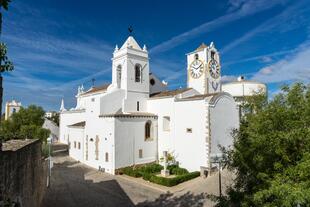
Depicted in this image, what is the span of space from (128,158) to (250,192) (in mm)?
18278

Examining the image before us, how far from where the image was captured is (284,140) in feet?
25.8

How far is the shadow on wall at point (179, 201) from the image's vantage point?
17.2 metres

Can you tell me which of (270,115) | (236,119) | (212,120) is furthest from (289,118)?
(236,119)

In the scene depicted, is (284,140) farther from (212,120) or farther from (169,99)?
(169,99)

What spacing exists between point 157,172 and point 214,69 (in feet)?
48.6

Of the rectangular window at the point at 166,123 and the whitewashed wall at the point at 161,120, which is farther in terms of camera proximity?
the rectangular window at the point at 166,123

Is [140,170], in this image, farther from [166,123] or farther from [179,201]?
[179,201]

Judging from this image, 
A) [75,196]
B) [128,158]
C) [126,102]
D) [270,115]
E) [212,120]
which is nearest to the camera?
[270,115]

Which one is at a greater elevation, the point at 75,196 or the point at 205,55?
the point at 205,55

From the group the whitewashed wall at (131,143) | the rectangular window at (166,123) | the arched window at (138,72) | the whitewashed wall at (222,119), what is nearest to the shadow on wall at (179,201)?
the whitewashed wall at (222,119)

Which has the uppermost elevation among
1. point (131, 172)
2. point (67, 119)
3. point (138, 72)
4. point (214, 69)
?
point (214, 69)

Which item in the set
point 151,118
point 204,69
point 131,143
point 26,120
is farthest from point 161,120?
point 26,120

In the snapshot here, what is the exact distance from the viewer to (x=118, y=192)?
19.8 m

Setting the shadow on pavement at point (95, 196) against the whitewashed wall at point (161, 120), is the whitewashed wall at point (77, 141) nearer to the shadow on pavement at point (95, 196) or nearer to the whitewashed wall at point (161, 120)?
the shadow on pavement at point (95, 196)
